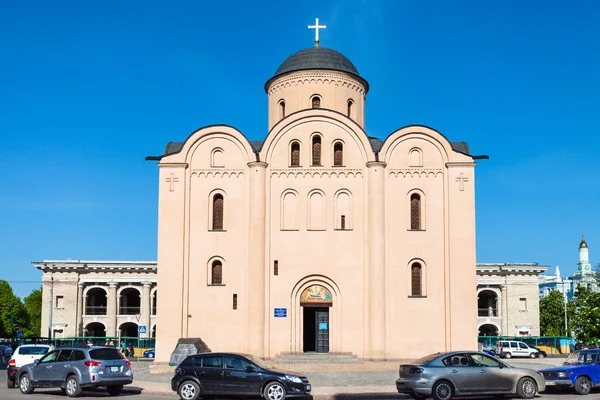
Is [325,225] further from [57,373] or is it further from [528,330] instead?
[528,330]

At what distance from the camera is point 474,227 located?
32.2 m

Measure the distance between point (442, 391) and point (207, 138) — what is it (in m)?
18.8

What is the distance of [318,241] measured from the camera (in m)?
32.5

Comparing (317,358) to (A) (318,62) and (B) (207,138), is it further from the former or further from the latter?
(A) (318,62)

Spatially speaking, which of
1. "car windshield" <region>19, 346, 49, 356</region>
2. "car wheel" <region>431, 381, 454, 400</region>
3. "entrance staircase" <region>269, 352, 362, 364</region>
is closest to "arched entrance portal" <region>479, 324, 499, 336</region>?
"entrance staircase" <region>269, 352, 362, 364</region>

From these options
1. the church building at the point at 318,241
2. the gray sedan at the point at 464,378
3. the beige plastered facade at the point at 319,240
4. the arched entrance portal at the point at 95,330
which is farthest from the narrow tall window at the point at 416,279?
the arched entrance portal at the point at 95,330

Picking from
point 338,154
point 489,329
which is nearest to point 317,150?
point 338,154

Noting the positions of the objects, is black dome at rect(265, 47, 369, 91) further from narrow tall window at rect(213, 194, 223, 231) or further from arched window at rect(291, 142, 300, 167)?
narrow tall window at rect(213, 194, 223, 231)

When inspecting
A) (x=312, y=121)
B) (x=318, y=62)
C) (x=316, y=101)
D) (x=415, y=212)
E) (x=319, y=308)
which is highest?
(x=318, y=62)

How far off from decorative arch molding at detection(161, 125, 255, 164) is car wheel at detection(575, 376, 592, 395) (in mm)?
17964

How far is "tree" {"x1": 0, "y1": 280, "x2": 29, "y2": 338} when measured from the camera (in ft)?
280

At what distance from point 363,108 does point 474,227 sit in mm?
9719

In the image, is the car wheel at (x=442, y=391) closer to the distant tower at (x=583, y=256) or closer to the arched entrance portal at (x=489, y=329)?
the arched entrance portal at (x=489, y=329)

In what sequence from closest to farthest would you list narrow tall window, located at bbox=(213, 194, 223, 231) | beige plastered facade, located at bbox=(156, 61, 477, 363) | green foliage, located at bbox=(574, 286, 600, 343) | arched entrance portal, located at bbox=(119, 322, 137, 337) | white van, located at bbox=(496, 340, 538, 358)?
1. beige plastered facade, located at bbox=(156, 61, 477, 363)
2. narrow tall window, located at bbox=(213, 194, 223, 231)
3. green foliage, located at bbox=(574, 286, 600, 343)
4. white van, located at bbox=(496, 340, 538, 358)
5. arched entrance portal, located at bbox=(119, 322, 137, 337)
